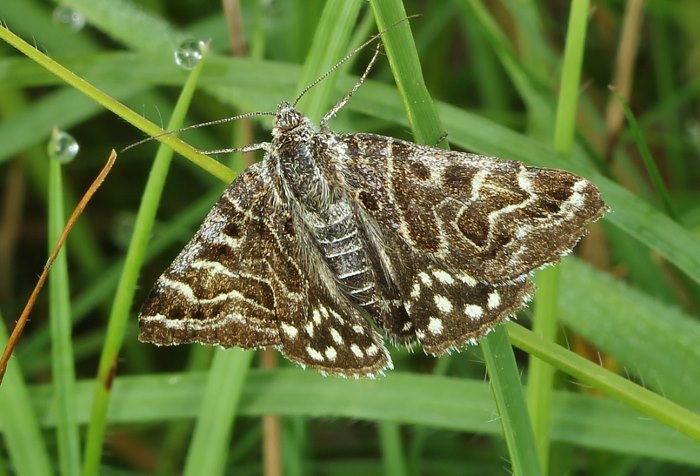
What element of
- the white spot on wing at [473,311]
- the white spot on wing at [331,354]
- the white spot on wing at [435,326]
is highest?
the white spot on wing at [331,354]

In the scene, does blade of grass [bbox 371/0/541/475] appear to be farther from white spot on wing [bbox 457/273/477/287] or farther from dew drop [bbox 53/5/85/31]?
dew drop [bbox 53/5/85/31]

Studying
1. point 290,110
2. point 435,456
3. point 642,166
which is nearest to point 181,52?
point 290,110

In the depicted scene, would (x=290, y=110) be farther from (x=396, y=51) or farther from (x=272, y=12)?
(x=272, y=12)

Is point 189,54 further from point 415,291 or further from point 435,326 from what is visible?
point 435,326

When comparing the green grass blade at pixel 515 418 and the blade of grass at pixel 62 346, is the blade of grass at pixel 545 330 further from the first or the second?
the blade of grass at pixel 62 346

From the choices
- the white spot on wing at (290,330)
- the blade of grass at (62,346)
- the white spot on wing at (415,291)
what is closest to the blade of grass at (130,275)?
the blade of grass at (62,346)

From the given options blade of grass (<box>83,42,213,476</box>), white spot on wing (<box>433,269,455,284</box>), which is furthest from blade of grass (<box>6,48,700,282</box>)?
white spot on wing (<box>433,269,455,284</box>)
